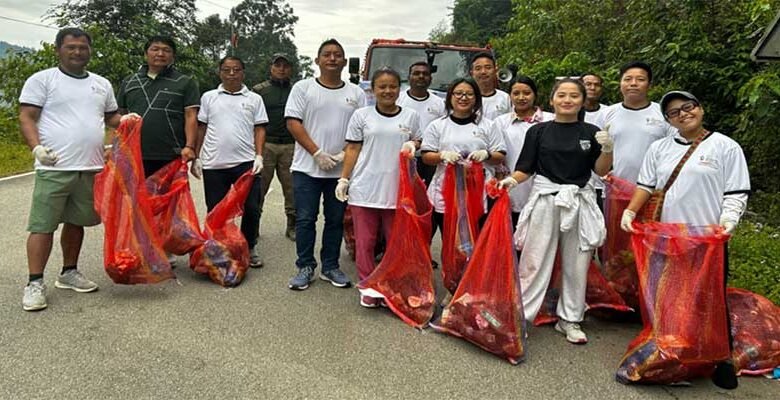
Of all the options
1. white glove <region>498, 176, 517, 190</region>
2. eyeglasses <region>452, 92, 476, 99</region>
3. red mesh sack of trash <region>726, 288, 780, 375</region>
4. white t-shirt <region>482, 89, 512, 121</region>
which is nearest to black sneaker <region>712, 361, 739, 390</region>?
red mesh sack of trash <region>726, 288, 780, 375</region>

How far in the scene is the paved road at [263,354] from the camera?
108 inches

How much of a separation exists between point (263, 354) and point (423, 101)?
95.2 inches

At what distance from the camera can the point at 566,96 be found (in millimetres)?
3297

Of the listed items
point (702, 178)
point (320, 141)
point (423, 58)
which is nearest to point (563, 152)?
point (702, 178)

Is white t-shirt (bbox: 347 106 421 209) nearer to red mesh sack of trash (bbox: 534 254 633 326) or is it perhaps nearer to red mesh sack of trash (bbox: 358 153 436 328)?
red mesh sack of trash (bbox: 358 153 436 328)

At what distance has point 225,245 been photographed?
424 centimetres

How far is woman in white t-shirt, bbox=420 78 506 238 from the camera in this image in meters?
3.66

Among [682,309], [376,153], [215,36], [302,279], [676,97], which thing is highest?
[215,36]

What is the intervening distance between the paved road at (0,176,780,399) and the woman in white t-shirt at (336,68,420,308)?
59 centimetres

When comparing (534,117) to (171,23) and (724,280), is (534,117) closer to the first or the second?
(724,280)

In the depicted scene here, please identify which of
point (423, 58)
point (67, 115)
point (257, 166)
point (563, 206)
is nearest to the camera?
point (563, 206)

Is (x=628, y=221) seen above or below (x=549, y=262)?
above

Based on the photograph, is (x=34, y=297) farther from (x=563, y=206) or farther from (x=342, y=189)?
(x=563, y=206)

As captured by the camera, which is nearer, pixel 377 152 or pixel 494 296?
pixel 494 296
